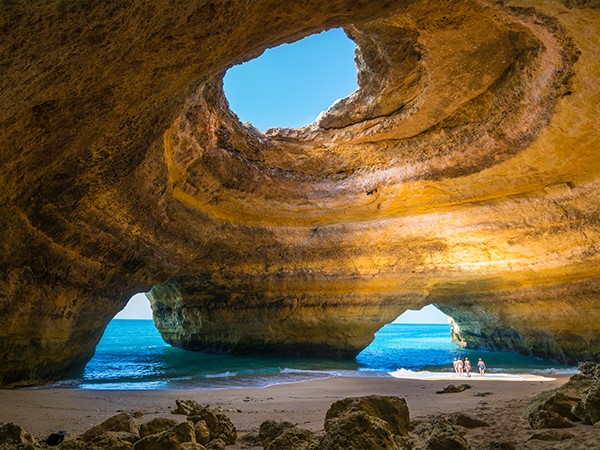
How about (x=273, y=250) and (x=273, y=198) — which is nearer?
(x=273, y=198)

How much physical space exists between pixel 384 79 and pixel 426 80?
875 mm

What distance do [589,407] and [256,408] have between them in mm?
3437

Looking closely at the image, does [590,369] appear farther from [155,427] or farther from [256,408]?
[155,427]

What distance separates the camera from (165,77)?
480 centimetres

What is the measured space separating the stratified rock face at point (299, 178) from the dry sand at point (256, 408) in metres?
2.72

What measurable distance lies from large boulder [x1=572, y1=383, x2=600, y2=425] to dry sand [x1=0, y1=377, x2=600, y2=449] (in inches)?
5.0

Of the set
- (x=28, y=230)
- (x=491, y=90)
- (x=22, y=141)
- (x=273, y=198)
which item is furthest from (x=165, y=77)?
(x=273, y=198)

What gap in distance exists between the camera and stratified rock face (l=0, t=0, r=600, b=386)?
436cm

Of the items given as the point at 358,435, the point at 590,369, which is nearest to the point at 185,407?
the point at 358,435

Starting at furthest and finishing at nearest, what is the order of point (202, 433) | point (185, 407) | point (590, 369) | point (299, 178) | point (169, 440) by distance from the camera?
point (299, 178)
point (590, 369)
point (185, 407)
point (202, 433)
point (169, 440)

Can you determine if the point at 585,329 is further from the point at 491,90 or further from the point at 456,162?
the point at 491,90

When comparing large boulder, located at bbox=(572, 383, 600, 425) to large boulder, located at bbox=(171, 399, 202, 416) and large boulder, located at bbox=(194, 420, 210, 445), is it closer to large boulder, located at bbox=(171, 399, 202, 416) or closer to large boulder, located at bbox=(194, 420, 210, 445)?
large boulder, located at bbox=(194, 420, 210, 445)

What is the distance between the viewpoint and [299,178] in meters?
11.9


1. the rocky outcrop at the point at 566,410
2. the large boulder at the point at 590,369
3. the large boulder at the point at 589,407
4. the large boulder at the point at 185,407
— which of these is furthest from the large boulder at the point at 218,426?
the large boulder at the point at 590,369
